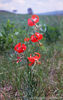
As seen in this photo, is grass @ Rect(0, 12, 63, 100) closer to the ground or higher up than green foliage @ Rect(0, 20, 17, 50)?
closer to the ground

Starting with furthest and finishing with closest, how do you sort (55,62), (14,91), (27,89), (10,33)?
(10,33), (55,62), (14,91), (27,89)

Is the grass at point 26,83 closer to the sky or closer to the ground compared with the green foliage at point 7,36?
closer to the ground

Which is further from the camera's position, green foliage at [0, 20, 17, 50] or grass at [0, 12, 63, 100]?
green foliage at [0, 20, 17, 50]

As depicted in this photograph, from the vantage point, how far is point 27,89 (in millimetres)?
1700

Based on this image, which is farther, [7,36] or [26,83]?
[7,36]

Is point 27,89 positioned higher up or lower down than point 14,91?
higher up

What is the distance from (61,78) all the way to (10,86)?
26.0 inches

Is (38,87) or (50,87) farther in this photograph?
(50,87)

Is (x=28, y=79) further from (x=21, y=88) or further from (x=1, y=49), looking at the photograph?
(x=1, y=49)

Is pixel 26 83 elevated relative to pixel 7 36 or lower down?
lower down

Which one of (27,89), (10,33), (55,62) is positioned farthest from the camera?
(10,33)

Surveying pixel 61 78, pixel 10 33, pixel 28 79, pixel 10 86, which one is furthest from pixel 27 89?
pixel 10 33

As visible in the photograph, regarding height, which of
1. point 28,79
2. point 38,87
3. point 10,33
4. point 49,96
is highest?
point 10,33

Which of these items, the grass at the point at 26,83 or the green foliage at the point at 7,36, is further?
the green foliage at the point at 7,36
